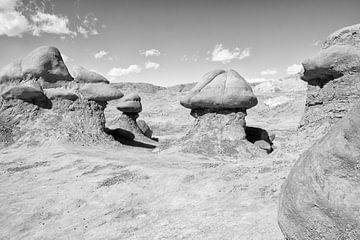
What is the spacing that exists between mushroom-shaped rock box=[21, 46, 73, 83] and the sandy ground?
1244cm

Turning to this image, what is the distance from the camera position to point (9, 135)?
25969 millimetres

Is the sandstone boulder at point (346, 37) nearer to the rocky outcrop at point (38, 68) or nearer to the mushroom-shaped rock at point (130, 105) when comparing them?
the rocky outcrop at point (38, 68)

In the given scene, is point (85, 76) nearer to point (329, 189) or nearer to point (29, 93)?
point (29, 93)

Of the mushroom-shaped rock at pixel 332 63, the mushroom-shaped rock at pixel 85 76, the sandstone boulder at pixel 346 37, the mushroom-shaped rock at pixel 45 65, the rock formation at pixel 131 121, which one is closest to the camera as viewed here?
the mushroom-shaped rock at pixel 332 63

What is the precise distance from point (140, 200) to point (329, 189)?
8.76 metres

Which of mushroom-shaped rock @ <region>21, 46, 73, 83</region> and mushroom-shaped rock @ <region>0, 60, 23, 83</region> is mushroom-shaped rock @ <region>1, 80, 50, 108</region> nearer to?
mushroom-shaped rock @ <region>21, 46, 73, 83</region>

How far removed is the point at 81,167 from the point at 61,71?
1512 centimetres

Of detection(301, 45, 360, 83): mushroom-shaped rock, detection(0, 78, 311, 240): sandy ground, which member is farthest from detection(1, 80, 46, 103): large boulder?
detection(301, 45, 360, 83): mushroom-shaped rock

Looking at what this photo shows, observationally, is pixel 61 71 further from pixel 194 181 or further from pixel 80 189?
pixel 194 181

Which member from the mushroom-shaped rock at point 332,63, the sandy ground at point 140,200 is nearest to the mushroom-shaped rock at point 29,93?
the sandy ground at point 140,200

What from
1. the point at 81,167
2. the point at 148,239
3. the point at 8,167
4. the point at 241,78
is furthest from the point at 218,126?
the point at 148,239

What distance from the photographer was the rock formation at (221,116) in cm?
2291

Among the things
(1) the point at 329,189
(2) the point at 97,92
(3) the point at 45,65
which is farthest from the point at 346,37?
(3) the point at 45,65

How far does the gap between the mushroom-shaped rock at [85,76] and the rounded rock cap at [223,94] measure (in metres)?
10.2
